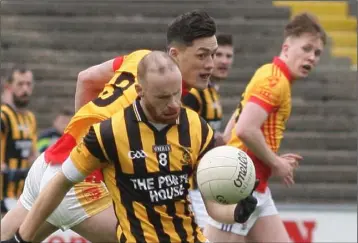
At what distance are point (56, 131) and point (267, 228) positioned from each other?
553 centimetres

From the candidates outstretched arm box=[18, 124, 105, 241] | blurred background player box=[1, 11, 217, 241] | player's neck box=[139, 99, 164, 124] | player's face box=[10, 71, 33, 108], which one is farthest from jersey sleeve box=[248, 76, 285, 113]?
player's face box=[10, 71, 33, 108]

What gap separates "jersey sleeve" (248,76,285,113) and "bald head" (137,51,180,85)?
2.10 meters

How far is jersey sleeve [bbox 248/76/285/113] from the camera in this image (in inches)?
271

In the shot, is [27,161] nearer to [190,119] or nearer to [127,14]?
[127,14]

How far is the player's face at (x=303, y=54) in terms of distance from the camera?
712 centimetres

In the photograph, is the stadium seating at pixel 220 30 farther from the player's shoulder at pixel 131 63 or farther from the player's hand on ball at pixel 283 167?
the player's shoulder at pixel 131 63

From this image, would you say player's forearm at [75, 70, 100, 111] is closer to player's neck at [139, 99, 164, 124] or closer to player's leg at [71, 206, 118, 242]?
player's leg at [71, 206, 118, 242]

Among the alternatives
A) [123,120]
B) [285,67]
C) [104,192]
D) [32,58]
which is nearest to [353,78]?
[32,58]

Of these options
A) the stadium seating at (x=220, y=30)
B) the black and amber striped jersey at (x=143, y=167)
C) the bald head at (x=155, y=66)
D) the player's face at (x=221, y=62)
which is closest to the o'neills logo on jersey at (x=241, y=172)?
the black and amber striped jersey at (x=143, y=167)

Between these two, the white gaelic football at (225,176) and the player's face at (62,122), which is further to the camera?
the player's face at (62,122)

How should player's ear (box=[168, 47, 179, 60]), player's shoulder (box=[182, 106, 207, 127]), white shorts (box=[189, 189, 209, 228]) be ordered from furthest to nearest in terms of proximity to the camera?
white shorts (box=[189, 189, 209, 228]) → player's ear (box=[168, 47, 179, 60]) → player's shoulder (box=[182, 106, 207, 127])

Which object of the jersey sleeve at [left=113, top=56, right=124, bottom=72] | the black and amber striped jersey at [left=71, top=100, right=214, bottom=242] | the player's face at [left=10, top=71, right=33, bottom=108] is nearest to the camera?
the black and amber striped jersey at [left=71, top=100, right=214, bottom=242]

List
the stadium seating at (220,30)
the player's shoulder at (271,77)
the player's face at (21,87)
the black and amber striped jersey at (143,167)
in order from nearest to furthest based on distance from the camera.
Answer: the black and amber striped jersey at (143,167)
the player's shoulder at (271,77)
the player's face at (21,87)
the stadium seating at (220,30)

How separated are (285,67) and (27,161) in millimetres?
5341
